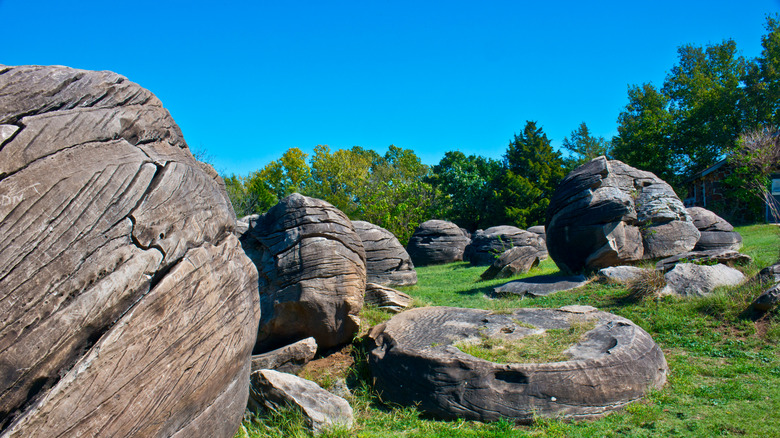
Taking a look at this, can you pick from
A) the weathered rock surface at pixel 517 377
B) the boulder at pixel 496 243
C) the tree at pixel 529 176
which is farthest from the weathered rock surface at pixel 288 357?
the tree at pixel 529 176

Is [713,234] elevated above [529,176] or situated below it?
below

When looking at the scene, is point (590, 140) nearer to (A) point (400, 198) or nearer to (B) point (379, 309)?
(A) point (400, 198)

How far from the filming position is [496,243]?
61.0 ft

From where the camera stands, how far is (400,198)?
1104 inches

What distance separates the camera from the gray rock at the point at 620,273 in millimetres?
9453

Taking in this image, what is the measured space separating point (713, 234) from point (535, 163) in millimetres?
19831

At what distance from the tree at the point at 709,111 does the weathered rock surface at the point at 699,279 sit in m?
23.0

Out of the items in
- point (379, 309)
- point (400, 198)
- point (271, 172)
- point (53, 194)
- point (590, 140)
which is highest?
point (590, 140)

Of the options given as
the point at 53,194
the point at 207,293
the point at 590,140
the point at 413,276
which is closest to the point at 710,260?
the point at 413,276

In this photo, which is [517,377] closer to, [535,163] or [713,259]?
[713,259]

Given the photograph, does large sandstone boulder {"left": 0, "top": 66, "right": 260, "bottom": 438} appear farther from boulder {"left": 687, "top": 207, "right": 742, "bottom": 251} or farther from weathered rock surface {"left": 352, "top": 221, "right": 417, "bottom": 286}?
boulder {"left": 687, "top": 207, "right": 742, "bottom": 251}

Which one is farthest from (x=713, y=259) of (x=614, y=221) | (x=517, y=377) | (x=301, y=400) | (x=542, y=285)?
(x=301, y=400)

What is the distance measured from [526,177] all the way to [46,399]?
3170 centimetres

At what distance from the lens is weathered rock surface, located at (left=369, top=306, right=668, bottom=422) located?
459cm
